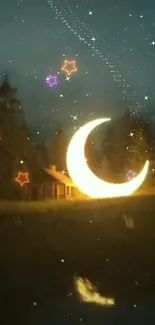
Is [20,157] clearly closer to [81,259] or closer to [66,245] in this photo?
[66,245]

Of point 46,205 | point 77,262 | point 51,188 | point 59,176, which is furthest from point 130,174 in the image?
point 77,262

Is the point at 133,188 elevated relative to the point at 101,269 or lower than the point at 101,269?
elevated

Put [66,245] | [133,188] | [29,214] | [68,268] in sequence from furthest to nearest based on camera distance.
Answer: [133,188] → [29,214] → [66,245] → [68,268]

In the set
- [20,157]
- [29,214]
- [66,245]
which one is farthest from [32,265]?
[20,157]

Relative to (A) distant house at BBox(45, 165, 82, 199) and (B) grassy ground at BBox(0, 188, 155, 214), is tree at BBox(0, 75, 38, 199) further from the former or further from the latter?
(A) distant house at BBox(45, 165, 82, 199)

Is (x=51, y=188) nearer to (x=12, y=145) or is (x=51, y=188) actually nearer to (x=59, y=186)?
(x=59, y=186)

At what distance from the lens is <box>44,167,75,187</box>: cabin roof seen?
3715 cm

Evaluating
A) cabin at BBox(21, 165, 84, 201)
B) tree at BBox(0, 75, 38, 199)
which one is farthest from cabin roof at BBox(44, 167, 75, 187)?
tree at BBox(0, 75, 38, 199)

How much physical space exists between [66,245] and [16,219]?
9.28 ft

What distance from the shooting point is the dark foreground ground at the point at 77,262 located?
45.2ft

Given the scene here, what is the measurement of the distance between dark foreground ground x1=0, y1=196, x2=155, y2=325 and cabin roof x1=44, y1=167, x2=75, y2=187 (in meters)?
4.88

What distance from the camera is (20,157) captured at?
30281 mm

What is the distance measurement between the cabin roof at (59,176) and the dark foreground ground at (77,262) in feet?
16.0

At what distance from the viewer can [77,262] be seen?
21.8 metres
